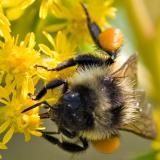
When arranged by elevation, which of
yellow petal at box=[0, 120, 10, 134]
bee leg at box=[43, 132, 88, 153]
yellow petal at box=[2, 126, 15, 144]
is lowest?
bee leg at box=[43, 132, 88, 153]

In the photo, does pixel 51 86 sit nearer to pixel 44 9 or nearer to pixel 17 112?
pixel 17 112

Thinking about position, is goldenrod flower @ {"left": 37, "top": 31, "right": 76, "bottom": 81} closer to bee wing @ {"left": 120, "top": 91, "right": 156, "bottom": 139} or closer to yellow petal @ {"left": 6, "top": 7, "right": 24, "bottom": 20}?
yellow petal @ {"left": 6, "top": 7, "right": 24, "bottom": 20}

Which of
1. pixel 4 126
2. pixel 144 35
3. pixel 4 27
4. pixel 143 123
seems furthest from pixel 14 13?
pixel 144 35

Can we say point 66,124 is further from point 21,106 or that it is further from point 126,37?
point 126,37

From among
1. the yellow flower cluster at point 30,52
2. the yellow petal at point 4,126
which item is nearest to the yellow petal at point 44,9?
the yellow flower cluster at point 30,52

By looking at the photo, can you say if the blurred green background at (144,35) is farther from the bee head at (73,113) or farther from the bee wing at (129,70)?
the bee head at (73,113)

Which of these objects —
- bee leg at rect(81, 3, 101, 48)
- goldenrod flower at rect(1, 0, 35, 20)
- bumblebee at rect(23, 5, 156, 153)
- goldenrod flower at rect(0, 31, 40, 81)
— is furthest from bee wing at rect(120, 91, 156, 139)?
goldenrod flower at rect(1, 0, 35, 20)

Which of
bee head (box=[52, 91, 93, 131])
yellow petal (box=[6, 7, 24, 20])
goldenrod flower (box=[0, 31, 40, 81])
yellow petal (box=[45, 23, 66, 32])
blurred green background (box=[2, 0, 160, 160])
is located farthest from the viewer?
blurred green background (box=[2, 0, 160, 160])
